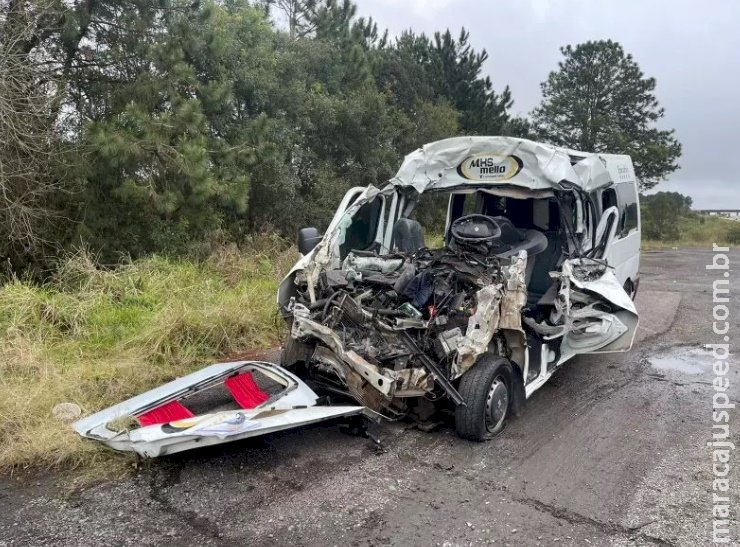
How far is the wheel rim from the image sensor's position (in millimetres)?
4191

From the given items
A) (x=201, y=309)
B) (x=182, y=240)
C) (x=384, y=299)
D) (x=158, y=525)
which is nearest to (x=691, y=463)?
(x=384, y=299)

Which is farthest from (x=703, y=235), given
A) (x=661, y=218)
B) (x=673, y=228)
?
(x=661, y=218)

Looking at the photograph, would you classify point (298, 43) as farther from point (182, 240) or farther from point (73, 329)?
point (73, 329)

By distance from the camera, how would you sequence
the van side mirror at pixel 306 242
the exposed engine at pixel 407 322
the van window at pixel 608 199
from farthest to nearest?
the van window at pixel 608 199 < the van side mirror at pixel 306 242 < the exposed engine at pixel 407 322

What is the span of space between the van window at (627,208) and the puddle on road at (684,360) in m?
1.40

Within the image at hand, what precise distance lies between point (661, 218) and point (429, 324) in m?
26.7

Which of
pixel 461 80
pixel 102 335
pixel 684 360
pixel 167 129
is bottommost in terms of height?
pixel 684 360

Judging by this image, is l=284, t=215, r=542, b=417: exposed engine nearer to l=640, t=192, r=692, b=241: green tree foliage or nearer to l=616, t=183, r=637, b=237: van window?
l=616, t=183, r=637, b=237: van window

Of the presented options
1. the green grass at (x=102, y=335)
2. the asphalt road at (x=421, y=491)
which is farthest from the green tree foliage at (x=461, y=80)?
the asphalt road at (x=421, y=491)

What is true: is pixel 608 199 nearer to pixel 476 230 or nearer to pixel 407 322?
pixel 476 230

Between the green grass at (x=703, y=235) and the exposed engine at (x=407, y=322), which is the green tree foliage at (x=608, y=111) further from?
the exposed engine at (x=407, y=322)

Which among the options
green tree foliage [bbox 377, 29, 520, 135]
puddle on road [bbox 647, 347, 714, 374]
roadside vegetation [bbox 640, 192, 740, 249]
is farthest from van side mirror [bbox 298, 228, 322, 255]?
roadside vegetation [bbox 640, 192, 740, 249]

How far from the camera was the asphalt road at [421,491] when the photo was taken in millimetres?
3105

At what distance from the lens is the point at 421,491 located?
3.52m
